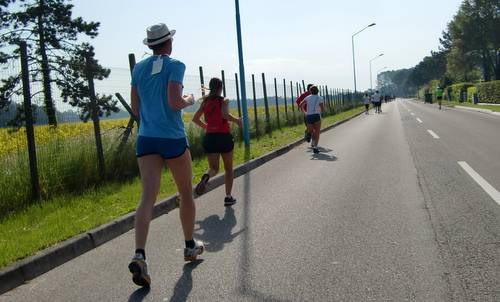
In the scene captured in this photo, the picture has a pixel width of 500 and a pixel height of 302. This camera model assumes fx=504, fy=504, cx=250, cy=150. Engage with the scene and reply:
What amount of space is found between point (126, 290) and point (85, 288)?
38 cm

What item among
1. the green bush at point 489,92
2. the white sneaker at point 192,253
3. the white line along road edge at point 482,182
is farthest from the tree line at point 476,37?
the white sneaker at point 192,253

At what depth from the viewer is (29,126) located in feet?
22.6

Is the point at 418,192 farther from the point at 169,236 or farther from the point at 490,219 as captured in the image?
the point at 169,236

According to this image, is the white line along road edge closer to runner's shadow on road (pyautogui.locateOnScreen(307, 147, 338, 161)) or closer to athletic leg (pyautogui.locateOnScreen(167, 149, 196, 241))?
runner's shadow on road (pyautogui.locateOnScreen(307, 147, 338, 161))

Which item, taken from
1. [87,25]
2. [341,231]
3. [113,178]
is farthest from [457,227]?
[87,25]

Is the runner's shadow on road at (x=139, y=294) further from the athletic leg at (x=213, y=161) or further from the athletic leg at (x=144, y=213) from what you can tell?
the athletic leg at (x=213, y=161)

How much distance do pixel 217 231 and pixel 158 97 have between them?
2.06 m

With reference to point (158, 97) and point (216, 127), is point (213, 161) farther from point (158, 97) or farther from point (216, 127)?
point (158, 97)

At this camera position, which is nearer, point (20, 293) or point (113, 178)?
point (20, 293)

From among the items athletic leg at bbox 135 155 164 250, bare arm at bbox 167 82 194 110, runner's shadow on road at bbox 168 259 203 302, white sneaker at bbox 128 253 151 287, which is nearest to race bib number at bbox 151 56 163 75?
bare arm at bbox 167 82 194 110

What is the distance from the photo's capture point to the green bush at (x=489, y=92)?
4378 cm

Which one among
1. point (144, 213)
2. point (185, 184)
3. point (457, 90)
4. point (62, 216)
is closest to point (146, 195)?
point (144, 213)

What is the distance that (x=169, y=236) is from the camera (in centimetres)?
538

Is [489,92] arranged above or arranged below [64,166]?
above
